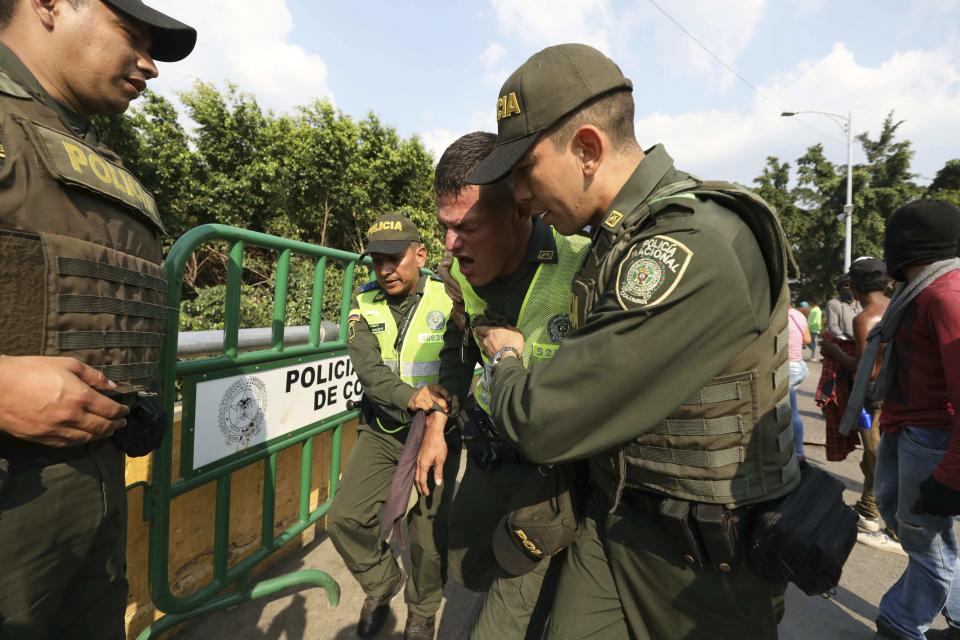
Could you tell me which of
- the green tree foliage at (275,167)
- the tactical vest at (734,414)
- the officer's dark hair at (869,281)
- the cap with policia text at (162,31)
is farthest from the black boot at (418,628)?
the green tree foliage at (275,167)

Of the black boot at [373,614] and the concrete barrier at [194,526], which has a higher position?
the concrete barrier at [194,526]

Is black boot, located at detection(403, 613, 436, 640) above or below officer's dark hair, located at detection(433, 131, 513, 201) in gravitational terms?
below

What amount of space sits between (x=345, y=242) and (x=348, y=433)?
13.4 m

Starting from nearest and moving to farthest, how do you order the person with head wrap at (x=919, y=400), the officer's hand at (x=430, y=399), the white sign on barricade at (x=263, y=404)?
the person with head wrap at (x=919, y=400) → the white sign on barricade at (x=263, y=404) → the officer's hand at (x=430, y=399)

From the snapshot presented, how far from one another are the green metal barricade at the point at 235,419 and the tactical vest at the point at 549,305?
1.22m

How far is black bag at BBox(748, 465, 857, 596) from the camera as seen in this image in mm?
1117

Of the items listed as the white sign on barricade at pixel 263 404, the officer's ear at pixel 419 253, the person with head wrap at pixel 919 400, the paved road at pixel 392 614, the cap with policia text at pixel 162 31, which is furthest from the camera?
the officer's ear at pixel 419 253

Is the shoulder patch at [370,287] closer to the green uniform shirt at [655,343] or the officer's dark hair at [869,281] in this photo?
the green uniform shirt at [655,343]

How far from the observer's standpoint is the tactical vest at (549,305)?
1743 mm

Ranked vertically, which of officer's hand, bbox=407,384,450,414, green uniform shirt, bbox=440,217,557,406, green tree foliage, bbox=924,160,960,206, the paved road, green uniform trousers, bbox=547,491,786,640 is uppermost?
green tree foliage, bbox=924,160,960,206

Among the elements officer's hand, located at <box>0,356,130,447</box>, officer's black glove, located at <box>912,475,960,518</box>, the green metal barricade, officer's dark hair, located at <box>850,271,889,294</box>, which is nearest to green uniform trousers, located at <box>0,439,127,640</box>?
officer's hand, located at <box>0,356,130,447</box>

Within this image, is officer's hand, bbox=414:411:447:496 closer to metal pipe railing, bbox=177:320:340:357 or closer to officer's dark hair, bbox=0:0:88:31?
metal pipe railing, bbox=177:320:340:357

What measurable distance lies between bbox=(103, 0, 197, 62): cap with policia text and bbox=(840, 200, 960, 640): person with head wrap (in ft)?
9.69

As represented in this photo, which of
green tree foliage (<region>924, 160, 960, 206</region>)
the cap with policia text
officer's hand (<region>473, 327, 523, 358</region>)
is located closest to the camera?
the cap with policia text
